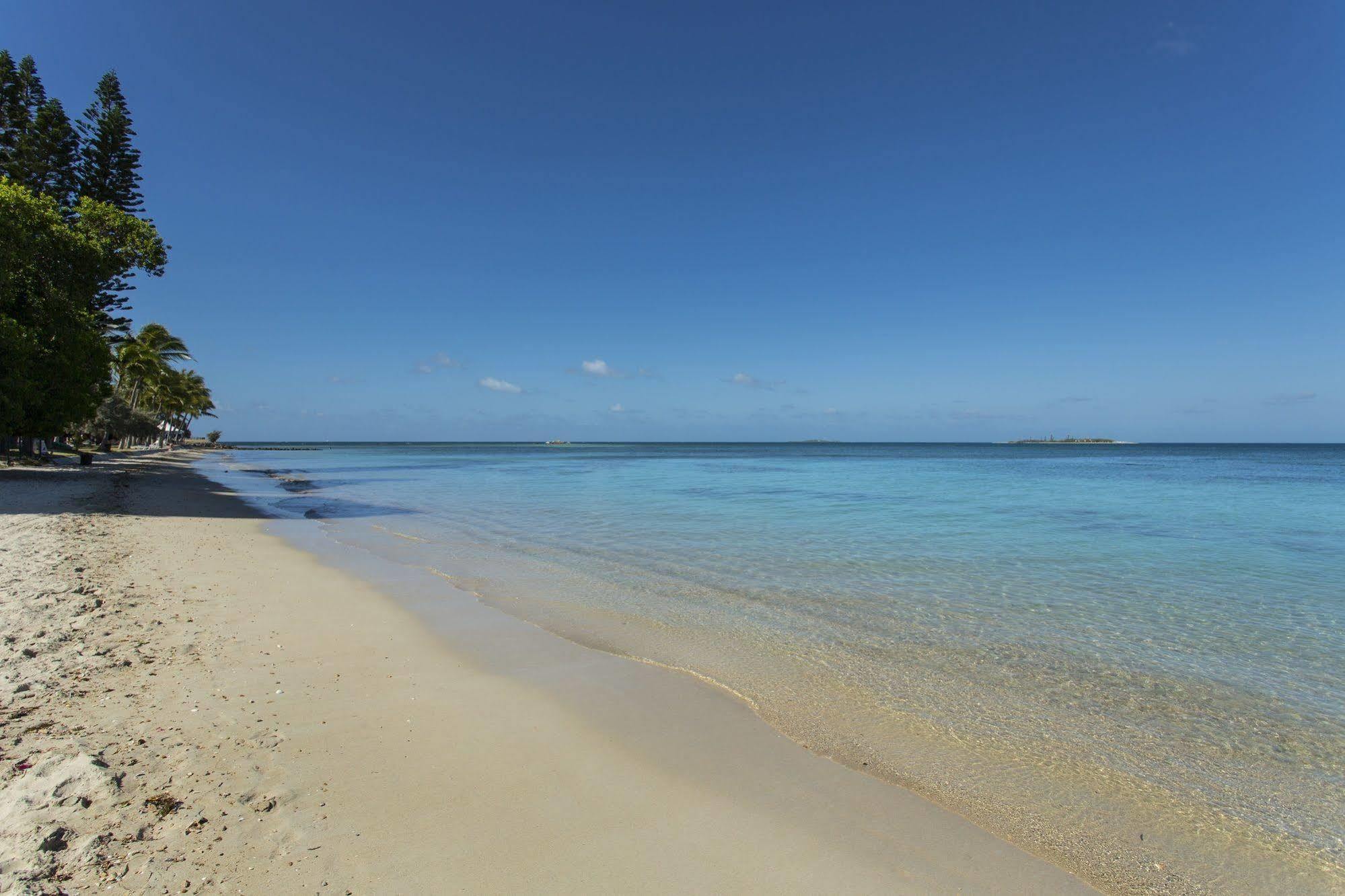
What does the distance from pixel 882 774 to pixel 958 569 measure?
710 cm

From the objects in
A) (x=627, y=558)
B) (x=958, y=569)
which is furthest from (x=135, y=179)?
(x=958, y=569)

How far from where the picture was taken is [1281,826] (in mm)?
3469

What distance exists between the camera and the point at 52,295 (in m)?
19.8

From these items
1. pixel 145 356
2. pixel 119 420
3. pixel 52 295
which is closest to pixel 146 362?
pixel 145 356

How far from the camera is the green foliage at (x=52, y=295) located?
1755 cm

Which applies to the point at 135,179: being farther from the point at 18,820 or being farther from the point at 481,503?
the point at 18,820

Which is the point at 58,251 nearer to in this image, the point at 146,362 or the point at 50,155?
the point at 50,155

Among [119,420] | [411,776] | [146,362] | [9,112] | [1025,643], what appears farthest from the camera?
[146,362]

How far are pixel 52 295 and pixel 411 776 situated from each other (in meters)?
25.9

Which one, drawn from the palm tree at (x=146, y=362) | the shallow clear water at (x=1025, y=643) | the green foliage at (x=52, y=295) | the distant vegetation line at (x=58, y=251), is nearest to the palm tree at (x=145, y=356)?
the palm tree at (x=146, y=362)

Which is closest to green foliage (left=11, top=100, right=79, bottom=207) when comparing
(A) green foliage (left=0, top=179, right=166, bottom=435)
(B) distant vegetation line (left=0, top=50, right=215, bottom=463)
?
(B) distant vegetation line (left=0, top=50, right=215, bottom=463)

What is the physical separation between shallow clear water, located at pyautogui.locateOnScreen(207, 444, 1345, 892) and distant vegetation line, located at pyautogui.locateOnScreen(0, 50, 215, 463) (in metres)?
12.9

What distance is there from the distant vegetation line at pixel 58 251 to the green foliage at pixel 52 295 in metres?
0.03

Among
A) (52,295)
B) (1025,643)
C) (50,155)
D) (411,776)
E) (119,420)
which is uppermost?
(50,155)
